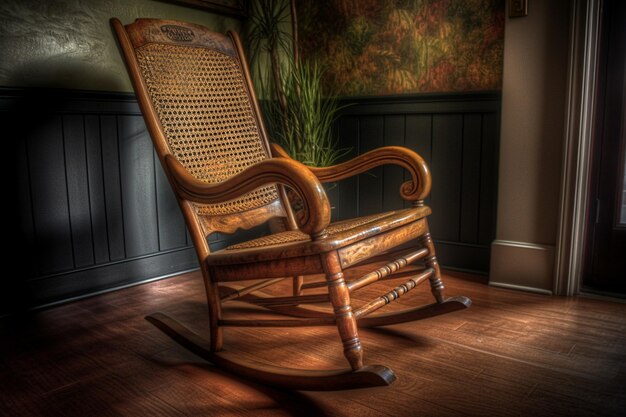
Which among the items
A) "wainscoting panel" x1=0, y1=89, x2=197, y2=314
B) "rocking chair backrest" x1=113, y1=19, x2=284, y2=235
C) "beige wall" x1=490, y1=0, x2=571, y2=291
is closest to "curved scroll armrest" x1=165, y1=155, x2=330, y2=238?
"rocking chair backrest" x1=113, y1=19, x2=284, y2=235

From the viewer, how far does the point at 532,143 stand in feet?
6.51

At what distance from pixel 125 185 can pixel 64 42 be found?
614 mm

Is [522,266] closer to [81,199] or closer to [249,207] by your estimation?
[249,207]

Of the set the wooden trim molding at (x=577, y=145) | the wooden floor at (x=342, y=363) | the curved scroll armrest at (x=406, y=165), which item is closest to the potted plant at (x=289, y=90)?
the curved scroll armrest at (x=406, y=165)

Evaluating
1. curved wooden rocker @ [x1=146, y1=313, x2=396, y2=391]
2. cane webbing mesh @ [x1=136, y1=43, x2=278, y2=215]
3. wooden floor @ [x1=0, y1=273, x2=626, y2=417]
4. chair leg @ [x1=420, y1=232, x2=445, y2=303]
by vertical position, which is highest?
cane webbing mesh @ [x1=136, y1=43, x2=278, y2=215]

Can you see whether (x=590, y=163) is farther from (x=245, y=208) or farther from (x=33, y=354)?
(x=33, y=354)

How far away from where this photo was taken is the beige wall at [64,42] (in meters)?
1.81

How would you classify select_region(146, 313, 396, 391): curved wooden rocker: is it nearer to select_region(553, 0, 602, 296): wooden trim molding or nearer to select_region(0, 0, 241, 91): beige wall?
select_region(0, 0, 241, 91): beige wall

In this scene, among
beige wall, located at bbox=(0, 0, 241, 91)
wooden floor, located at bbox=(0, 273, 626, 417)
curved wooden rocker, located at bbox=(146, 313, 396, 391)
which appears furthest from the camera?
beige wall, located at bbox=(0, 0, 241, 91)

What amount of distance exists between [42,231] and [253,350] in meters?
1.01

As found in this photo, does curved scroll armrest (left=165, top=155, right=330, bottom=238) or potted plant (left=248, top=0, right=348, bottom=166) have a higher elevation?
potted plant (left=248, top=0, right=348, bottom=166)

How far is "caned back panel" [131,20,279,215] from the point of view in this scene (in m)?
1.56

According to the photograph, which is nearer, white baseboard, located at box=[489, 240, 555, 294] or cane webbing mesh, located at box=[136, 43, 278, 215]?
cane webbing mesh, located at box=[136, 43, 278, 215]

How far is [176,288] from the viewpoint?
2207 mm
